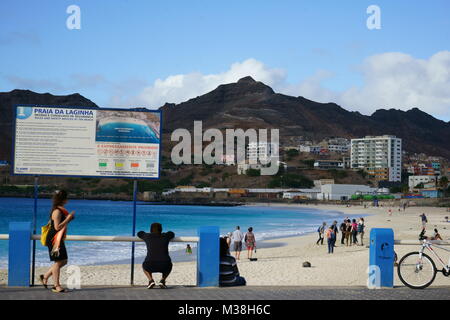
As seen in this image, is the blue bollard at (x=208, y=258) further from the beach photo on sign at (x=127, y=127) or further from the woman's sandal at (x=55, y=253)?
the woman's sandal at (x=55, y=253)

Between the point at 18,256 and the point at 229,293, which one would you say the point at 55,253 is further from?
the point at 229,293

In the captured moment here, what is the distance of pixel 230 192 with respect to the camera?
7160 inches

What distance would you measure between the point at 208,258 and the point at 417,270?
11.2 feet

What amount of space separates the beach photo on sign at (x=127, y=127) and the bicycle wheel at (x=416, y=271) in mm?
4673

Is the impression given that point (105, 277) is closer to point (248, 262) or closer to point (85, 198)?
point (248, 262)


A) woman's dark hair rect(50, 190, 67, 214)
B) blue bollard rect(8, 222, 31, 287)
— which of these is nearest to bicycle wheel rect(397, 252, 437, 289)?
woman's dark hair rect(50, 190, 67, 214)

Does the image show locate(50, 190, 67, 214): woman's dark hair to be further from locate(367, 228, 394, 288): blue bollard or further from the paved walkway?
locate(367, 228, 394, 288): blue bollard

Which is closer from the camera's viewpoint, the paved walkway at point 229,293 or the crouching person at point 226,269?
the paved walkway at point 229,293

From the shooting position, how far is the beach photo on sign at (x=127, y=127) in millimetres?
10352

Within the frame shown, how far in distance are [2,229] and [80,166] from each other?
4796 centimetres

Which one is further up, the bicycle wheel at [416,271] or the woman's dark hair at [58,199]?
the woman's dark hair at [58,199]

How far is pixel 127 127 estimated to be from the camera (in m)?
10.4

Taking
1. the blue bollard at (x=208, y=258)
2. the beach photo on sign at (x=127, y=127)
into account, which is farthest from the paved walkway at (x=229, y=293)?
the beach photo on sign at (x=127, y=127)

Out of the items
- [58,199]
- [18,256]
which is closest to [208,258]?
[58,199]
